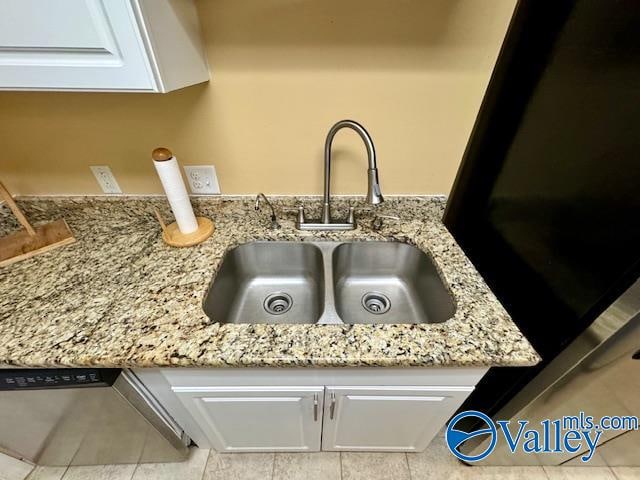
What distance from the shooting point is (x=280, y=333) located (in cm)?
69

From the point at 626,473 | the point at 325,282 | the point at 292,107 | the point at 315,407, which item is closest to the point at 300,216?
the point at 325,282

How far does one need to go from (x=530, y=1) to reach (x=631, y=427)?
1.50 meters

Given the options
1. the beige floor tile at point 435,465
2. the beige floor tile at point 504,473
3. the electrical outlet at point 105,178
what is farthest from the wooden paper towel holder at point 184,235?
the beige floor tile at point 504,473

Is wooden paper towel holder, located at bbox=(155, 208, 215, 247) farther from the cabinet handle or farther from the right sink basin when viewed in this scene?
the cabinet handle

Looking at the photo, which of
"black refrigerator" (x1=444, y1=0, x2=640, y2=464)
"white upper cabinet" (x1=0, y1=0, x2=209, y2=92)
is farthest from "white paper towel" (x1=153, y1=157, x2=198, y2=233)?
"black refrigerator" (x1=444, y1=0, x2=640, y2=464)

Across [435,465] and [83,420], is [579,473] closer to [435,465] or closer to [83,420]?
[435,465]

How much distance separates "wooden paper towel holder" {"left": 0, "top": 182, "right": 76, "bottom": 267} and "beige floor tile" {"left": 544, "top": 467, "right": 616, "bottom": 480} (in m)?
2.34

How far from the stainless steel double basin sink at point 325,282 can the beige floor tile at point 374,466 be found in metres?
0.73

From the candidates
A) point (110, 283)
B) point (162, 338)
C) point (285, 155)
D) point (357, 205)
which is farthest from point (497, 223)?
point (110, 283)

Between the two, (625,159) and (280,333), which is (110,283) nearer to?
(280,333)

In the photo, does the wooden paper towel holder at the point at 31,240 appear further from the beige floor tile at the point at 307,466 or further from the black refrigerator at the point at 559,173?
the black refrigerator at the point at 559,173

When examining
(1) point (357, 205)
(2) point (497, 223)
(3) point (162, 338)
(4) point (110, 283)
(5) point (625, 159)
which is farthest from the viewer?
(1) point (357, 205)

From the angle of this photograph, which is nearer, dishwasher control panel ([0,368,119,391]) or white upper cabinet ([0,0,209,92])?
white upper cabinet ([0,0,209,92])

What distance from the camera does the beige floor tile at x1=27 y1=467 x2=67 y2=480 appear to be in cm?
118
